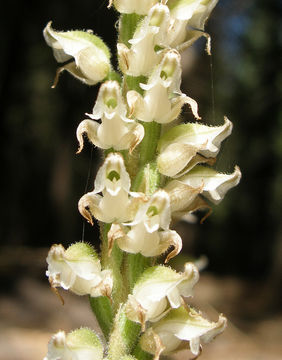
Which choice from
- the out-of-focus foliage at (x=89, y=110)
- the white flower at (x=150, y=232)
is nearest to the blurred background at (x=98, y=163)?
the out-of-focus foliage at (x=89, y=110)

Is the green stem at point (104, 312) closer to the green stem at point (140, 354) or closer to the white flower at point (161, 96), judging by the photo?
the green stem at point (140, 354)

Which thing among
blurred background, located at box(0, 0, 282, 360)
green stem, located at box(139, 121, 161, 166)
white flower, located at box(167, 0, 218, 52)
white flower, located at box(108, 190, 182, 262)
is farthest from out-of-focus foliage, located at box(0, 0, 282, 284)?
white flower, located at box(108, 190, 182, 262)

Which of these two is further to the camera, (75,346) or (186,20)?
(186,20)

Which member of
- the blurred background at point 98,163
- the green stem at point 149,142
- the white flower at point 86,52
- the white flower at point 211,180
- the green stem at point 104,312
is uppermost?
the white flower at point 86,52

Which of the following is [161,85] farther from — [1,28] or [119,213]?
[1,28]

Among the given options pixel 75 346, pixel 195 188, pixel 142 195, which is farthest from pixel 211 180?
pixel 75 346

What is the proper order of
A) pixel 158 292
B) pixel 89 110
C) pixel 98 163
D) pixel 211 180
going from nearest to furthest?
1. pixel 158 292
2. pixel 211 180
3. pixel 89 110
4. pixel 98 163

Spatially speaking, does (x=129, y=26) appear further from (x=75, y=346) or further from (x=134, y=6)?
(x=75, y=346)
